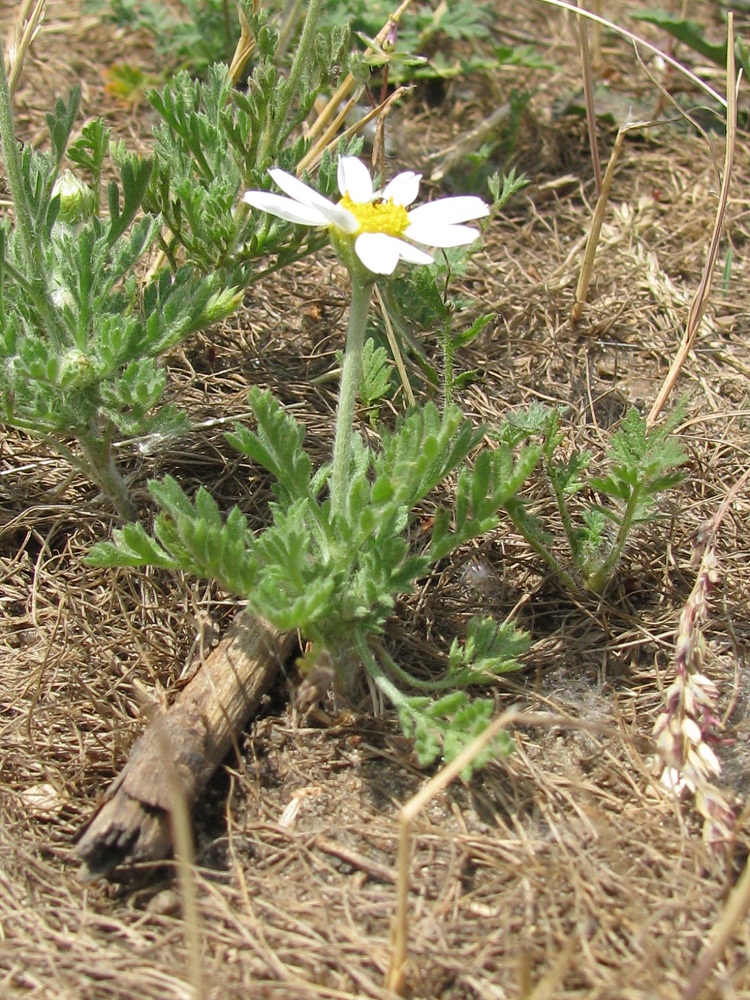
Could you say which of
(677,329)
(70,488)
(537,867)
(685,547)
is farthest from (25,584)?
(677,329)

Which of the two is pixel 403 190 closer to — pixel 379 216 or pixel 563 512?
pixel 379 216

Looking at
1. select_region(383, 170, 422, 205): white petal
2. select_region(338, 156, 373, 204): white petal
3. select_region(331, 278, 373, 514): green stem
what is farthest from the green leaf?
select_region(331, 278, 373, 514): green stem

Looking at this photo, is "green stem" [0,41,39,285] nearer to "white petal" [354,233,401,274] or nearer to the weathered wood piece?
"white petal" [354,233,401,274]

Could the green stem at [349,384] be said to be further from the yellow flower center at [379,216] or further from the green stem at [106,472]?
the green stem at [106,472]

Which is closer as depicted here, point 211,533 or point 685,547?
point 211,533

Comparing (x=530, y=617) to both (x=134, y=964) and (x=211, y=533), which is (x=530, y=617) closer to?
(x=211, y=533)

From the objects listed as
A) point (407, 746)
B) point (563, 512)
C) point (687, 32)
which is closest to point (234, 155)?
point (563, 512)

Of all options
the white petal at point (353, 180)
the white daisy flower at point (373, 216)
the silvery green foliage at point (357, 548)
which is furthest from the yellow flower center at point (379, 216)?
the silvery green foliage at point (357, 548)
